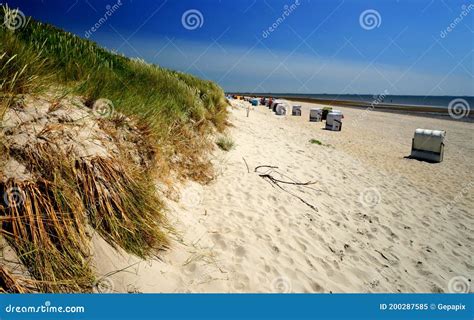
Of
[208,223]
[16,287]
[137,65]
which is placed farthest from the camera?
[137,65]

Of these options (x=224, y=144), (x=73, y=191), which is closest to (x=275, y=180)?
(x=224, y=144)

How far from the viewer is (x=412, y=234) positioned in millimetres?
4785

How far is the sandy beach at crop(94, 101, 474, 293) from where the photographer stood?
9.27ft

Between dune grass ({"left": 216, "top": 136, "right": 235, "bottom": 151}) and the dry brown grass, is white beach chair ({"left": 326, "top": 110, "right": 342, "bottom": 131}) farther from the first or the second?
the dry brown grass

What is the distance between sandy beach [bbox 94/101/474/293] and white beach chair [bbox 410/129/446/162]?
11.3 feet

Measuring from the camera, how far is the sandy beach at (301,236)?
282 cm

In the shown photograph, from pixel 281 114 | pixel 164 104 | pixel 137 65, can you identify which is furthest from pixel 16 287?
pixel 281 114

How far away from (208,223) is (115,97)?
2.32 m

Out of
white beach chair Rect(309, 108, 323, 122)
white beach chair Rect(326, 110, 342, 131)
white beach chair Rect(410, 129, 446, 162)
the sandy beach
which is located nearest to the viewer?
the sandy beach

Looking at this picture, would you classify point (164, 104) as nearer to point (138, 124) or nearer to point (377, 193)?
point (138, 124)

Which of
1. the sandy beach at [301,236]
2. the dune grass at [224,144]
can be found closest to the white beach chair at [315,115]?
the sandy beach at [301,236]

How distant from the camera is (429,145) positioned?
10922 mm

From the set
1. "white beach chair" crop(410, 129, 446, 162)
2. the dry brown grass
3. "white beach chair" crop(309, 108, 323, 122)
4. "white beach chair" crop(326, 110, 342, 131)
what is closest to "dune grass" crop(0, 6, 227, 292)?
the dry brown grass

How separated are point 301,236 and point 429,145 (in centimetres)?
993
